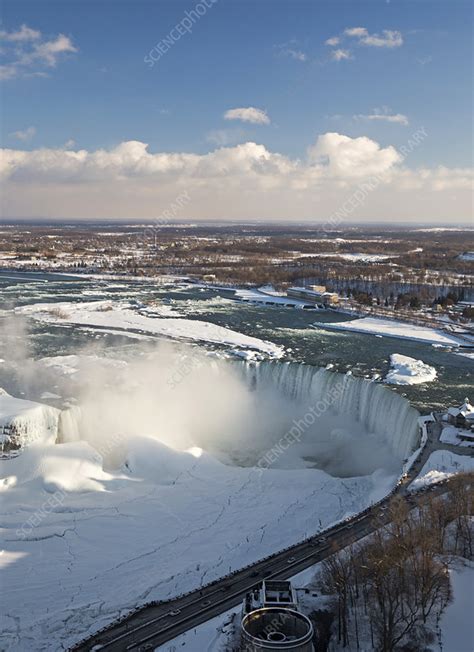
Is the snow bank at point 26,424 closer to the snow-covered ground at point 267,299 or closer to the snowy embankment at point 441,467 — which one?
the snowy embankment at point 441,467

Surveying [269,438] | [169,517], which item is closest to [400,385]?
[269,438]

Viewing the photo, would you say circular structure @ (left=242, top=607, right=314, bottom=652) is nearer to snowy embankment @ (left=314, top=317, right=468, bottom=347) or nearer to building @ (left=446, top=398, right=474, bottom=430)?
building @ (left=446, top=398, right=474, bottom=430)

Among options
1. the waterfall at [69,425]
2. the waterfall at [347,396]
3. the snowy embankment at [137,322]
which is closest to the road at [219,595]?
the waterfall at [347,396]

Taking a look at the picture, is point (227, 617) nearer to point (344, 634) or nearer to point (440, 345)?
point (344, 634)

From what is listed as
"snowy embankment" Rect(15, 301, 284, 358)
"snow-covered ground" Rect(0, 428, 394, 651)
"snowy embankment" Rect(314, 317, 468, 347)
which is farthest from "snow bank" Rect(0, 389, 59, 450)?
"snowy embankment" Rect(314, 317, 468, 347)

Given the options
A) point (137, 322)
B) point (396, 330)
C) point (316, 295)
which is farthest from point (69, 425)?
point (316, 295)

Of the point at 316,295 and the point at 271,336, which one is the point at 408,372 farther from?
the point at 316,295
